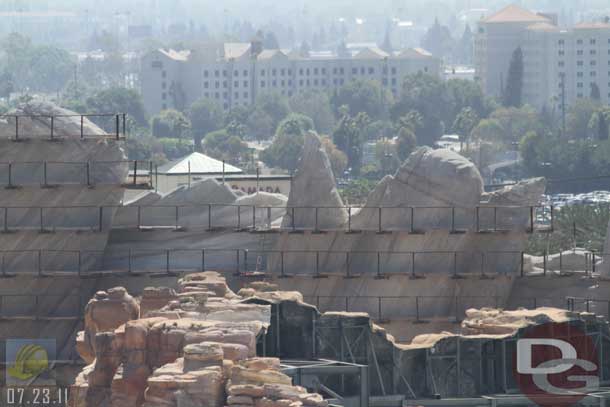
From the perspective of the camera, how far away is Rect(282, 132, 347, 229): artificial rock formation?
7325 cm

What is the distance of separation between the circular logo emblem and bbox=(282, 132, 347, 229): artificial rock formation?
578 inches

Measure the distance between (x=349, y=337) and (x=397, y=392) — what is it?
5.51 ft

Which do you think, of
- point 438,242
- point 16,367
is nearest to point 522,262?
point 438,242

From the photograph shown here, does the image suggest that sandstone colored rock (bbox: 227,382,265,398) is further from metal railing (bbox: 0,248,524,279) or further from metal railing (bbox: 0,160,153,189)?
metal railing (bbox: 0,160,153,189)

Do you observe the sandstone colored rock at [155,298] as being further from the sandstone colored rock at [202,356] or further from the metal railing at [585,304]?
the sandstone colored rock at [202,356]

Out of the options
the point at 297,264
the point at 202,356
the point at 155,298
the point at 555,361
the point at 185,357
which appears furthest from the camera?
the point at 297,264

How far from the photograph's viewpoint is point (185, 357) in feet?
165

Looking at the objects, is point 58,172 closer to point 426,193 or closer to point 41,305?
point 41,305

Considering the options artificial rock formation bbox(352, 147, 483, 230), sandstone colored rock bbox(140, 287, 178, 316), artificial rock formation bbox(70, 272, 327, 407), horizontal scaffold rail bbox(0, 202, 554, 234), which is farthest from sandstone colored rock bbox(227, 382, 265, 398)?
artificial rock formation bbox(352, 147, 483, 230)

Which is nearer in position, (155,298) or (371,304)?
(155,298)

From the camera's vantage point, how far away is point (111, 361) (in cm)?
5584

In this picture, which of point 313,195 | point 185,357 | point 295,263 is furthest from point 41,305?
point 185,357

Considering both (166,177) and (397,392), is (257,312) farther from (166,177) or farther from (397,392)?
(166,177)

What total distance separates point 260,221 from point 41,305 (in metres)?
6.56
